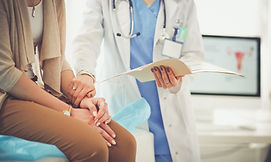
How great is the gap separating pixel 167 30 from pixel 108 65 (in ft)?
1.17

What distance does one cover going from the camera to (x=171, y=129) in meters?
1.29

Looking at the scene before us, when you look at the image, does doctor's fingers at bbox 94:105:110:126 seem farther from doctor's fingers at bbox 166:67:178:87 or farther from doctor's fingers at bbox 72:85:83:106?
doctor's fingers at bbox 166:67:178:87

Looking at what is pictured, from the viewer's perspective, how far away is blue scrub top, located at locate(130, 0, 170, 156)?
4.29ft

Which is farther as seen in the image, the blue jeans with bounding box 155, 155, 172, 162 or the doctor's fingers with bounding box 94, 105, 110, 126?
the blue jeans with bounding box 155, 155, 172, 162

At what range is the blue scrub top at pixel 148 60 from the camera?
4.29 ft

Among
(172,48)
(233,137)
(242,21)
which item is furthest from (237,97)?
(172,48)

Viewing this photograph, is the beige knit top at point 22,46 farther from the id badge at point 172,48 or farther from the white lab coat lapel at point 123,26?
the id badge at point 172,48

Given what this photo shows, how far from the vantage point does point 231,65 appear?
2.25 m

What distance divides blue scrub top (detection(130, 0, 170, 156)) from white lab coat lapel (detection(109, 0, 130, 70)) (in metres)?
0.04

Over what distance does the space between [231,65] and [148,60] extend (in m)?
1.20

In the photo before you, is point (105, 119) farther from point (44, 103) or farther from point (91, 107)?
point (44, 103)

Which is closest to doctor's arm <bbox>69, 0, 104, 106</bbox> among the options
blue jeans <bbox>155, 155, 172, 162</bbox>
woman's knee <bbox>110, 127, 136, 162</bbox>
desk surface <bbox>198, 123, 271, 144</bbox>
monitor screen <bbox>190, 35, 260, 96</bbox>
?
woman's knee <bbox>110, 127, 136, 162</bbox>

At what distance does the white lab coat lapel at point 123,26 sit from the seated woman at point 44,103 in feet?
1.31

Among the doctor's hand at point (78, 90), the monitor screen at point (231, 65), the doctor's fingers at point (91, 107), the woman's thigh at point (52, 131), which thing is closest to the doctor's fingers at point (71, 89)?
the doctor's hand at point (78, 90)
